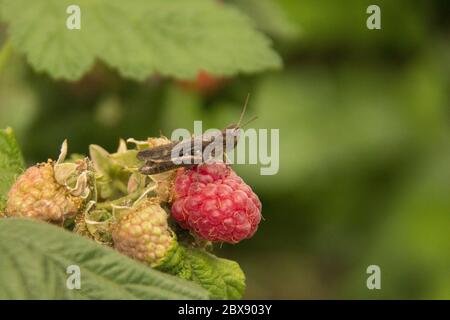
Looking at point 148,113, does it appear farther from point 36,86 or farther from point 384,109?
point 384,109

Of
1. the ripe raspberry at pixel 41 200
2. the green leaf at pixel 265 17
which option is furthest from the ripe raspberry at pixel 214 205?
the green leaf at pixel 265 17

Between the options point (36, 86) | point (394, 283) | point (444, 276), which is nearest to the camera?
point (36, 86)

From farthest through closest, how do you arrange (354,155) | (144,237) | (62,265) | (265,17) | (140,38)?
(354,155) → (265,17) → (140,38) → (144,237) → (62,265)

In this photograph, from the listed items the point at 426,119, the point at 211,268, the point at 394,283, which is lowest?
the point at 394,283

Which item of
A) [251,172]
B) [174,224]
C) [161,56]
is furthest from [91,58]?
[251,172]

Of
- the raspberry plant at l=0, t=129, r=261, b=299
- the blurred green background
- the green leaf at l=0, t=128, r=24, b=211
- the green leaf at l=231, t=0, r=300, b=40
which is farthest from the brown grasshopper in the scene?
the blurred green background

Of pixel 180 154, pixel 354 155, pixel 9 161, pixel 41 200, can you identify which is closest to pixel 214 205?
pixel 180 154

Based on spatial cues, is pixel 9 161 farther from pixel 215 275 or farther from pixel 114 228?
pixel 215 275

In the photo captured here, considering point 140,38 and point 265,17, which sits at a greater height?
point 265,17
